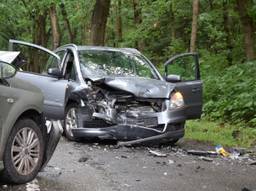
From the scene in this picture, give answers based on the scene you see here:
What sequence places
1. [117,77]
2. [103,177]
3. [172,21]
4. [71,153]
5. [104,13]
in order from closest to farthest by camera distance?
[103,177] → [71,153] → [117,77] → [104,13] → [172,21]

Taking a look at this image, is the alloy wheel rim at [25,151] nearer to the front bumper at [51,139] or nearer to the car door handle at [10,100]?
the front bumper at [51,139]

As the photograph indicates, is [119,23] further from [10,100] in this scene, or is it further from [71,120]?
[10,100]

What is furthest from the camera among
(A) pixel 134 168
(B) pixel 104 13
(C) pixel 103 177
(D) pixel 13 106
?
(B) pixel 104 13

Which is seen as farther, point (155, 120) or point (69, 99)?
point (69, 99)

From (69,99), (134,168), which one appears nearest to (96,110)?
(69,99)

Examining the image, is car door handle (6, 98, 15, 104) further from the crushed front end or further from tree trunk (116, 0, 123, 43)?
tree trunk (116, 0, 123, 43)

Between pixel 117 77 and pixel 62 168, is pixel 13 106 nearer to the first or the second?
pixel 62 168

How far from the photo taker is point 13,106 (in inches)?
245

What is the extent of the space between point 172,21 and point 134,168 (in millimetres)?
21593

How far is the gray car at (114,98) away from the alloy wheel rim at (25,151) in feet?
11.2

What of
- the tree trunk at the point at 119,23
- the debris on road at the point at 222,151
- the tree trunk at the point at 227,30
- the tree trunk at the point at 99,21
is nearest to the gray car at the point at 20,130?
the debris on road at the point at 222,151

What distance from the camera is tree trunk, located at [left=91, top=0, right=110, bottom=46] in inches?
726

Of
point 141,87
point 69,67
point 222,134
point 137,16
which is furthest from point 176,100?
point 137,16

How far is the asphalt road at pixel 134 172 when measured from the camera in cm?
689
